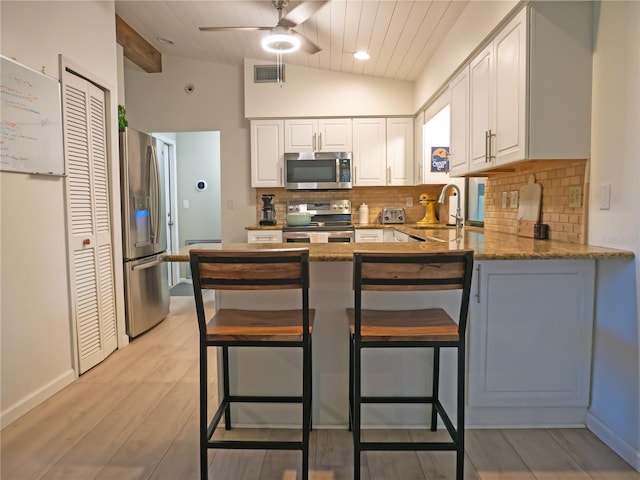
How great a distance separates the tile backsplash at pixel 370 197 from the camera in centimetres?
516

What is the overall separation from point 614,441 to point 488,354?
2.05 feet

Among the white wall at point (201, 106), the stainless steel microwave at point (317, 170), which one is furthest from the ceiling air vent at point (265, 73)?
the stainless steel microwave at point (317, 170)

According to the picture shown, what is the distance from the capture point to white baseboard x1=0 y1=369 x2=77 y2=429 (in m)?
2.15

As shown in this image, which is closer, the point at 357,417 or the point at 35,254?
the point at 357,417

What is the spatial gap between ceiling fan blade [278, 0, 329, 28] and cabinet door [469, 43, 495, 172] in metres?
1.07

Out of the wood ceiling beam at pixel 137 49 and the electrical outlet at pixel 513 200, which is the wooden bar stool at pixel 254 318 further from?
the wood ceiling beam at pixel 137 49

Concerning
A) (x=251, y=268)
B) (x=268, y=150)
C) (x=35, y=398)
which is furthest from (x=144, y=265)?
(x=251, y=268)

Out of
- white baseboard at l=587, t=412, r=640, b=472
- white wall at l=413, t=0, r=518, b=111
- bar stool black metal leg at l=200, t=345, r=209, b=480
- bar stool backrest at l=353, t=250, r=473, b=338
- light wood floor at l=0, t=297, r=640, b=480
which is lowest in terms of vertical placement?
light wood floor at l=0, t=297, r=640, b=480

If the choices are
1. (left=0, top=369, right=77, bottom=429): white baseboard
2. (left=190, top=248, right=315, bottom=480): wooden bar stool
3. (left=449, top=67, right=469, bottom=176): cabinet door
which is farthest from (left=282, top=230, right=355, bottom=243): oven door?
(left=190, top=248, right=315, bottom=480): wooden bar stool

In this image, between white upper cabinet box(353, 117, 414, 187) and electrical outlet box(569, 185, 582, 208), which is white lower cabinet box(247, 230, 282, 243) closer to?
white upper cabinet box(353, 117, 414, 187)

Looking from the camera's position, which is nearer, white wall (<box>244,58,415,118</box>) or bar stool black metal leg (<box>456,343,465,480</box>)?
bar stool black metal leg (<box>456,343,465,480</box>)

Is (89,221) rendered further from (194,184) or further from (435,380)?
(194,184)

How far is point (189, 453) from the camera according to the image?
1.88m

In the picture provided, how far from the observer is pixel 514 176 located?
301 cm
